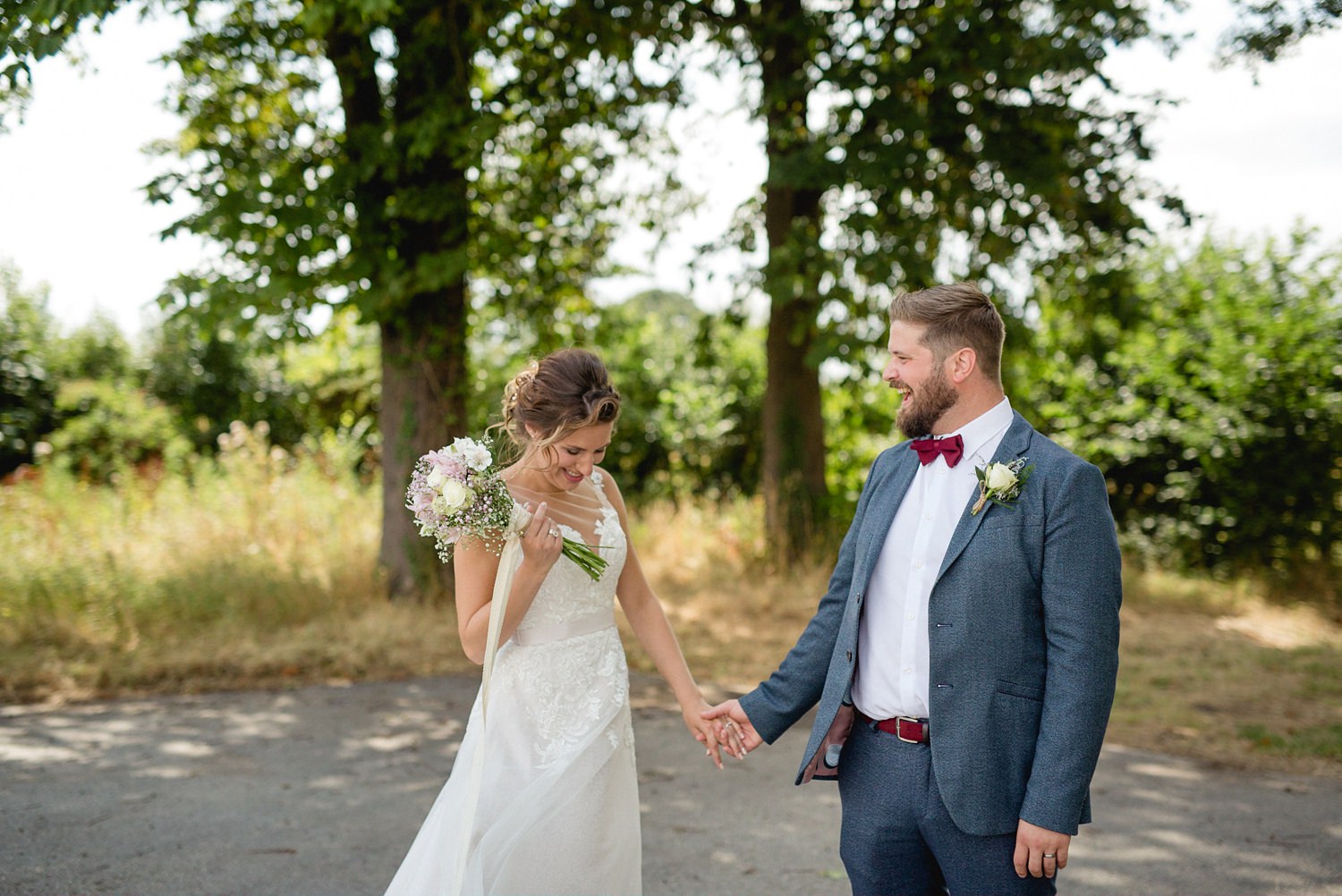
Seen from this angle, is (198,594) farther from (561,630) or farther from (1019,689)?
(1019,689)

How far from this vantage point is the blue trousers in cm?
256

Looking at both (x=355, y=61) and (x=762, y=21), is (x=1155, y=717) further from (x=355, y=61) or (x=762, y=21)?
(x=355, y=61)

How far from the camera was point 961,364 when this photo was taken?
9.10ft

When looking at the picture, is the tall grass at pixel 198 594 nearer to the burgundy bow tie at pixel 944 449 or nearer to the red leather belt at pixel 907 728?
the red leather belt at pixel 907 728

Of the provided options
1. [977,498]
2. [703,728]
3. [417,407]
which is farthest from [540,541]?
[417,407]

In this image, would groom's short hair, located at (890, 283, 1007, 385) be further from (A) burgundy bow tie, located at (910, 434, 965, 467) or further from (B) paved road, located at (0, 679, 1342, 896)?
(B) paved road, located at (0, 679, 1342, 896)

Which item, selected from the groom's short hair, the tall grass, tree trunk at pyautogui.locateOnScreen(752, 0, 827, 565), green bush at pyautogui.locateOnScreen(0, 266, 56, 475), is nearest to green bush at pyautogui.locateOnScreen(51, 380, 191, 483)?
green bush at pyautogui.locateOnScreen(0, 266, 56, 475)

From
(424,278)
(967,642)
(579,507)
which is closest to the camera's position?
(967,642)

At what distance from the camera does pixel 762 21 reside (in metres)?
9.67

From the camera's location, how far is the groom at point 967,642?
2490mm

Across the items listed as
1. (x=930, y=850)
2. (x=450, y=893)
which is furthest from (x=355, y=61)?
(x=930, y=850)

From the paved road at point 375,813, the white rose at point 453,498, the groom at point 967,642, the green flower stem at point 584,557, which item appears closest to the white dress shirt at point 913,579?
the groom at point 967,642

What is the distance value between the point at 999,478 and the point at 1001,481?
0.03 feet

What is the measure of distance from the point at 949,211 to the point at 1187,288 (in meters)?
4.43
